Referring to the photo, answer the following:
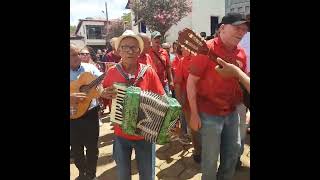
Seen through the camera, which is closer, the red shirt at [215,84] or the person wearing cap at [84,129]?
the red shirt at [215,84]

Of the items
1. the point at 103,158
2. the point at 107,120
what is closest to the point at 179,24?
the point at 107,120

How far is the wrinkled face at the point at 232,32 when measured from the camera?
293cm

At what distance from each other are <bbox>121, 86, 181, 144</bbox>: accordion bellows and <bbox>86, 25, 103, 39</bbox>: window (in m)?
50.1

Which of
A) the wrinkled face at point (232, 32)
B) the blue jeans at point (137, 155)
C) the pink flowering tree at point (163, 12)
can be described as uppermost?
the pink flowering tree at point (163, 12)

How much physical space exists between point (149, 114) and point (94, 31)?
166ft

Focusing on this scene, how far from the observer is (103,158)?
16.9 ft

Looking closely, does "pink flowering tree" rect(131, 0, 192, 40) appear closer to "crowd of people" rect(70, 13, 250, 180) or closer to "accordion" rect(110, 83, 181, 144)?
"crowd of people" rect(70, 13, 250, 180)

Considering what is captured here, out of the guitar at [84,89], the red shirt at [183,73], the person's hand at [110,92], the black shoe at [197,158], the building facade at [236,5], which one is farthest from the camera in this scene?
the building facade at [236,5]

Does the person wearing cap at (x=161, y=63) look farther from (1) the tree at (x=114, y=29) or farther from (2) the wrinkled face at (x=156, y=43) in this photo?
(1) the tree at (x=114, y=29)

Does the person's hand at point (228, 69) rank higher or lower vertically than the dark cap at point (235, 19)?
lower

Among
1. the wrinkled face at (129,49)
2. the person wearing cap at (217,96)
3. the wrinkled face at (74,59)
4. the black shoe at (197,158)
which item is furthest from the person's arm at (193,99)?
the black shoe at (197,158)

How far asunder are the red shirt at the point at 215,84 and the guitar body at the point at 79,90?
116cm
